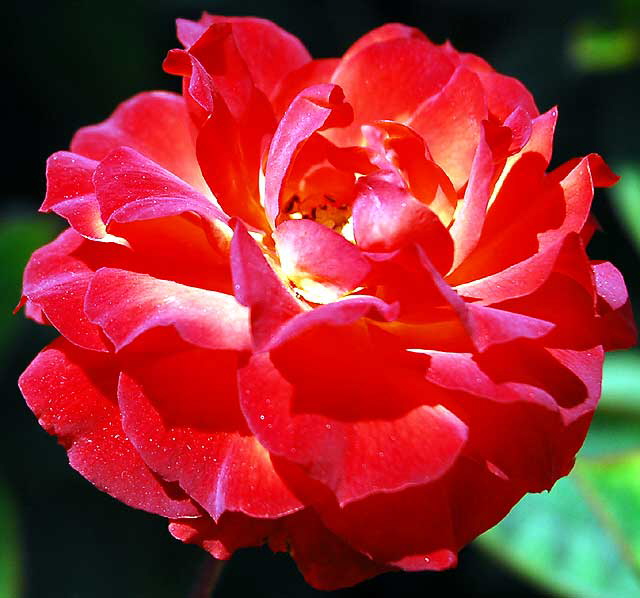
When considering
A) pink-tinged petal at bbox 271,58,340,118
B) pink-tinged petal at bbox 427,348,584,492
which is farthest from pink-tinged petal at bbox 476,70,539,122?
pink-tinged petal at bbox 427,348,584,492

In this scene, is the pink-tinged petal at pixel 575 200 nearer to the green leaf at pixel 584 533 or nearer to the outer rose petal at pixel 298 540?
the outer rose petal at pixel 298 540

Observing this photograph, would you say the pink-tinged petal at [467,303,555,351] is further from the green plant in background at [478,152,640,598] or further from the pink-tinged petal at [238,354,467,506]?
the green plant in background at [478,152,640,598]

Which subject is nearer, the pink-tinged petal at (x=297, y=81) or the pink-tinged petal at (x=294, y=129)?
the pink-tinged petal at (x=294, y=129)

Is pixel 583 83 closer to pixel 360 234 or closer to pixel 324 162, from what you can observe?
pixel 324 162

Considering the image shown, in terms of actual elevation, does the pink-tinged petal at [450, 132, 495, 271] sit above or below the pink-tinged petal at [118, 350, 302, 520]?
above

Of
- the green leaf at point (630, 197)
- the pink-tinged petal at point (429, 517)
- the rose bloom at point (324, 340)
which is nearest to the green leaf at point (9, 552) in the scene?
the rose bloom at point (324, 340)

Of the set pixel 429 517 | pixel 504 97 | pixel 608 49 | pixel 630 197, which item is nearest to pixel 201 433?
pixel 429 517
